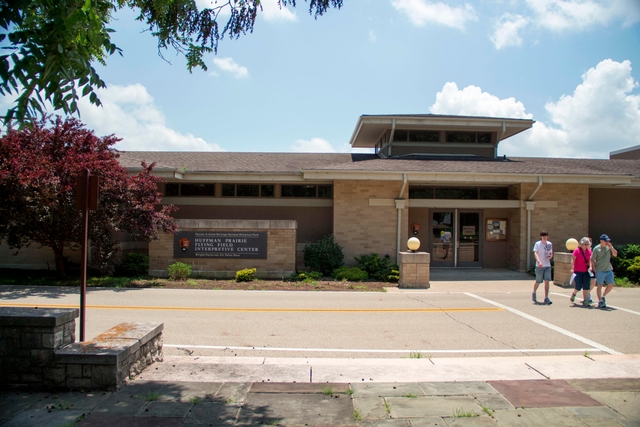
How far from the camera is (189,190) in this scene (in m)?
18.1

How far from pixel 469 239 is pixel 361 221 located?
4.63m

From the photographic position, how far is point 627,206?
1866 cm

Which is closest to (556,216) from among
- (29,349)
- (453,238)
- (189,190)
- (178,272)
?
(453,238)

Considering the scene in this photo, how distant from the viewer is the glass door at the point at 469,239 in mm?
17953

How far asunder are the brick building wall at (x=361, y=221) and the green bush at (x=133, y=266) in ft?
21.6

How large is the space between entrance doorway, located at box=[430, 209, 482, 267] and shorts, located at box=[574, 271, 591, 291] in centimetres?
702

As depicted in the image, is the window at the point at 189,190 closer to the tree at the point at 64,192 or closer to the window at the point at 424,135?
the tree at the point at 64,192

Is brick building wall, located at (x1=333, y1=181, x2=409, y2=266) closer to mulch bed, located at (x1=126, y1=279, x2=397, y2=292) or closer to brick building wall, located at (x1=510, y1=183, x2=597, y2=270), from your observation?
mulch bed, located at (x1=126, y1=279, x2=397, y2=292)

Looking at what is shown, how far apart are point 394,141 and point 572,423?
645 inches

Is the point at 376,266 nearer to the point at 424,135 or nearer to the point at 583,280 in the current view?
the point at 583,280

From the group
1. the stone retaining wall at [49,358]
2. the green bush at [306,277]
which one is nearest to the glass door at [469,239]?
the green bush at [306,277]

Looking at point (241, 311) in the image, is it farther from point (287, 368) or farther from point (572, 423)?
point (572, 423)

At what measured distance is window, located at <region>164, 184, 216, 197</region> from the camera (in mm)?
18078

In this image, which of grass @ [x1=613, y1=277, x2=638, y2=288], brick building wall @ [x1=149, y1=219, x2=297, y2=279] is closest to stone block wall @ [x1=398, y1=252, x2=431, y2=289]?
brick building wall @ [x1=149, y1=219, x2=297, y2=279]
